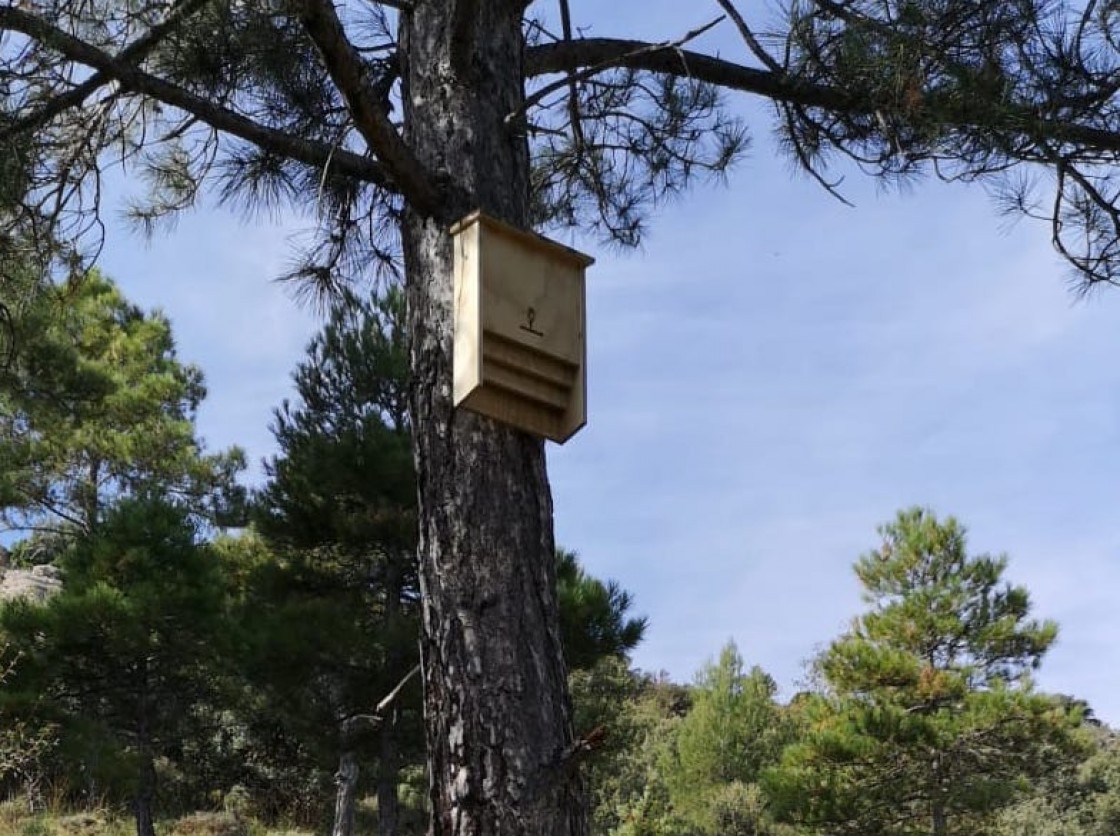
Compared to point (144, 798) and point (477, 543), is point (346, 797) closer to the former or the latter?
point (144, 798)

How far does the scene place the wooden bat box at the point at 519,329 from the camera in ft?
6.72

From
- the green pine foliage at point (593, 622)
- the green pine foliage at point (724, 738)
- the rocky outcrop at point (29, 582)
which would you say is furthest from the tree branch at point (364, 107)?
the green pine foliage at point (724, 738)

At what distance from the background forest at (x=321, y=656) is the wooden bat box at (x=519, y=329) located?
57.8 inches

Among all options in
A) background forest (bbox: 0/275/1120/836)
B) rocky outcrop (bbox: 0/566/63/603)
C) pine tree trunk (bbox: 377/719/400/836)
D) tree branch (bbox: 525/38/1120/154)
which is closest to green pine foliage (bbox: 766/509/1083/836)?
background forest (bbox: 0/275/1120/836)

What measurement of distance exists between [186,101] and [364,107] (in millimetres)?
482

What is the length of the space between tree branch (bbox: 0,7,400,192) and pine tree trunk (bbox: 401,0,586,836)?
15cm

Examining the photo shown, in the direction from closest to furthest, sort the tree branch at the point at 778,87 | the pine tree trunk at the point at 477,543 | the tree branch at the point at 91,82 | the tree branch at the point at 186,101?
1. the pine tree trunk at the point at 477,543
2. the tree branch at the point at 186,101
3. the tree branch at the point at 91,82
4. the tree branch at the point at 778,87

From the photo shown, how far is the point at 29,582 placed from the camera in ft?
44.5

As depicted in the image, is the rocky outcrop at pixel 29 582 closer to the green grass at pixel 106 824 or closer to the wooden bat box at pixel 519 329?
the green grass at pixel 106 824

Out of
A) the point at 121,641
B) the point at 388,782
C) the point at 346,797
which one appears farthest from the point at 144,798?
the point at 388,782

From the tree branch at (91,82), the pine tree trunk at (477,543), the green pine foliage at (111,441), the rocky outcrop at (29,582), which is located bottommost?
the pine tree trunk at (477,543)

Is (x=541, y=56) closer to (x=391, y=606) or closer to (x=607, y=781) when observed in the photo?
(x=391, y=606)

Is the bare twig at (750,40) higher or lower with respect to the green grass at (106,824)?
higher

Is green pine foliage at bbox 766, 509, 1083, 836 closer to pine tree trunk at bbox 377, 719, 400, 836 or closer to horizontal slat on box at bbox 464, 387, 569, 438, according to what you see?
pine tree trunk at bbox 377, 719, 400, 836
